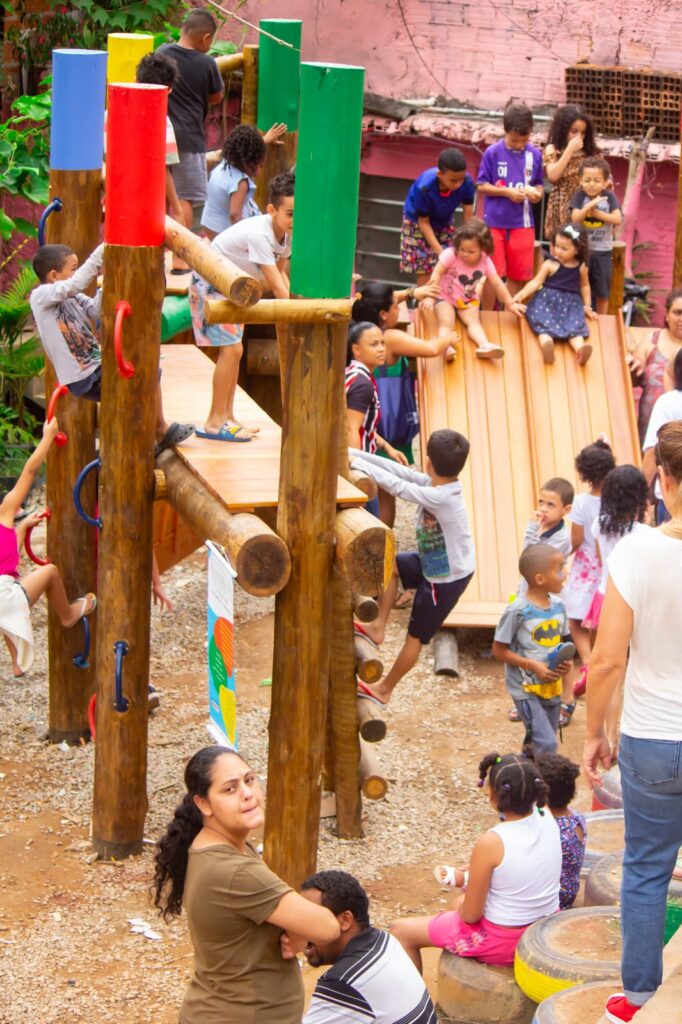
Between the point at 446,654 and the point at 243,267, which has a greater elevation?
the point at 243,267

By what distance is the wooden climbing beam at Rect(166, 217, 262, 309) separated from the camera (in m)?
4.98

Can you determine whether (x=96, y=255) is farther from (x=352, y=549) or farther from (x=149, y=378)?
(x=352, y=549)

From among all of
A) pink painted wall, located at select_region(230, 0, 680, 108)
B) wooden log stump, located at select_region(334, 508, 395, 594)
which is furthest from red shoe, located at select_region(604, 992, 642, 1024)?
pink painted wall, located at select_region(230, 0, 680, 108)

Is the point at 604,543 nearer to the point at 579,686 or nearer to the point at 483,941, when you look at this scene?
the point at 579,686

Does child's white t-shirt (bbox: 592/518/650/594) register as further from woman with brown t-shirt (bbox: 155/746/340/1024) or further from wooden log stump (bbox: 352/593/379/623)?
woman with brown t-shirt (bbox: 155/746/340/1024)

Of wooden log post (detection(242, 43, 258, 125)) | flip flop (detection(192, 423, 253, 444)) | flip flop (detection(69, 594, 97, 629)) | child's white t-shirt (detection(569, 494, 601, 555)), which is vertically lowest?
flip flop (detection(69, 594, 97, 629))

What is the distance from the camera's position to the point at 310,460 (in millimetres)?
5238

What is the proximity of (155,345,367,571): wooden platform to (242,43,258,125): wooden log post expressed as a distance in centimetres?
238

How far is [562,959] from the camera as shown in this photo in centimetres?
478

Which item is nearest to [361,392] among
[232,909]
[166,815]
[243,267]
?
[243,267]

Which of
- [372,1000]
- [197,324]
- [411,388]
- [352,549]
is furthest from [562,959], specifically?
[411,388]

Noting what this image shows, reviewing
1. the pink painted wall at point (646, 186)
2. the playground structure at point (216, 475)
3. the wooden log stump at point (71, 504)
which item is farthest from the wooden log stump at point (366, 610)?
the pink painted wall at point (646, 186)

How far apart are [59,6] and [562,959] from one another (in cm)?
1046

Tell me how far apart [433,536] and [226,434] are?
151cm
